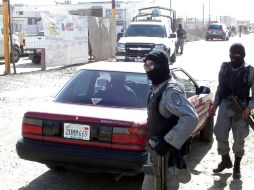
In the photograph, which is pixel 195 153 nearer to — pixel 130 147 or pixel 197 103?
pixel 197 103

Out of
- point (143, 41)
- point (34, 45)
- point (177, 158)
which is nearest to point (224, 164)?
point (177, 158)

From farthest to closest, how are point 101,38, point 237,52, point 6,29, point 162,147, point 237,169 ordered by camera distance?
point 101,38
point 6,29
point 237,169
point 237,52
point 162,147

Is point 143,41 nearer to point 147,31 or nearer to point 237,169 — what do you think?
point 147,31

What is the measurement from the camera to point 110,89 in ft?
17.4

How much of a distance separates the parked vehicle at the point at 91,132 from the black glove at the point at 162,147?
103cm

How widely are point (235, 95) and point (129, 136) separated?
5.05 ft

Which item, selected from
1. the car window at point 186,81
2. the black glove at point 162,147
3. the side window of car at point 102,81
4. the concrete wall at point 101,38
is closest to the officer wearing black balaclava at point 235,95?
the car window at point 186,81

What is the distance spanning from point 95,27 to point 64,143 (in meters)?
17.4

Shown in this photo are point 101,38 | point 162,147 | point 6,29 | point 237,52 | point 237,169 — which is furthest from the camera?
point 101,38

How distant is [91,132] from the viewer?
4574mm

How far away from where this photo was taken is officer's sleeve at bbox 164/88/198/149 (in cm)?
333

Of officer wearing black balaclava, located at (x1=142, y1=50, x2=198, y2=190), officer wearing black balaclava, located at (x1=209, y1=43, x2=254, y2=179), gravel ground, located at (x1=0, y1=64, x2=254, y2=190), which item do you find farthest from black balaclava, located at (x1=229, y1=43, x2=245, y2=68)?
officer wearing black balaclava, located at (x1=142, y1=50, x2=198, y2=190)

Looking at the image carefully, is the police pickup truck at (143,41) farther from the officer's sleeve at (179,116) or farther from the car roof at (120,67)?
the officer's sleeve at (179,116)

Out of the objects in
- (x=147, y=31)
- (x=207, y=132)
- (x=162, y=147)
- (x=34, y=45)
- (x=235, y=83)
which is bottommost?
(x=207, y=132)
